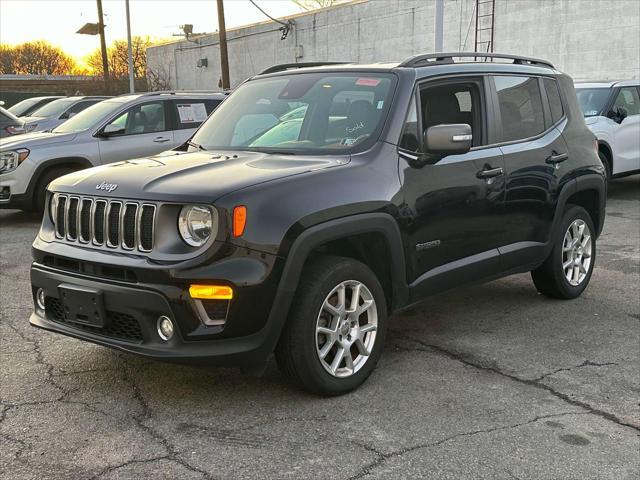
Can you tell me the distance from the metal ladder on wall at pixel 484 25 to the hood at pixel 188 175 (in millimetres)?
20211

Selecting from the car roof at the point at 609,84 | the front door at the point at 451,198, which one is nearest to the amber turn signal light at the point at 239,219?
the front door at the point at 451,198

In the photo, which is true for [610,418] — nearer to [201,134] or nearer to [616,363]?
[616,363]

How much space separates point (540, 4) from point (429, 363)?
63.5 feet

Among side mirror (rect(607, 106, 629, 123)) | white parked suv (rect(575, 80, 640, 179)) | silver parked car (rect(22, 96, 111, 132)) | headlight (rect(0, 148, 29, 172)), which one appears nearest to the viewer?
headlight (rect(0, 148, 29, 172))

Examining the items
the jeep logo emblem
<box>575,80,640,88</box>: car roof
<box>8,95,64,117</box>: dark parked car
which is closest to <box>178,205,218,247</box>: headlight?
the jeep logo emblem

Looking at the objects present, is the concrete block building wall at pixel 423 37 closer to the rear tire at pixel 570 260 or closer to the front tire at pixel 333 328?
the rear tire at pixel 570 260

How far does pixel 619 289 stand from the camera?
6281 millimetres

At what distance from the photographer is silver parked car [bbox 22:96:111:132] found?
54.5 ft

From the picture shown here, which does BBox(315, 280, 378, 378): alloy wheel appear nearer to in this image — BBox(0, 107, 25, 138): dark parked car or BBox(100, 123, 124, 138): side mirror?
BBox(100, 123, 124, 138): side mirror

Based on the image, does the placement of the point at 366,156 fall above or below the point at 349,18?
below

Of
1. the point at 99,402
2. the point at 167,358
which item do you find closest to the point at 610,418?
the point at 167,358

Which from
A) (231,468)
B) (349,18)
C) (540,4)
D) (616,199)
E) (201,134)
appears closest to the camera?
(231,468)

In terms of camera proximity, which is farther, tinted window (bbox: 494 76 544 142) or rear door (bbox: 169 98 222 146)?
rear door (bbox: 169 98 222 146)

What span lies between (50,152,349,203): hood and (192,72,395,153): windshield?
0.76 feet
